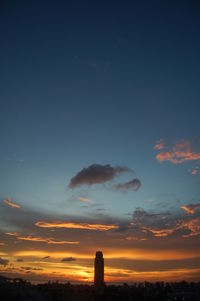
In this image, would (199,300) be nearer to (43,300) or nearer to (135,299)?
(135,299)

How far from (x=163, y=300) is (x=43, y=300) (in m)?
63.8

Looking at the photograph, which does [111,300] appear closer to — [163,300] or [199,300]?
[163,300]

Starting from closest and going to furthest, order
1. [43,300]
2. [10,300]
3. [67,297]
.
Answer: [10,300] < [43,300] < [67,297]

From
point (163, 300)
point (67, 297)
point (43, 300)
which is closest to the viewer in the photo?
point (43, 300)

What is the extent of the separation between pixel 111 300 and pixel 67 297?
56.6ft

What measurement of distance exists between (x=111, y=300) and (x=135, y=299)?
1025cm

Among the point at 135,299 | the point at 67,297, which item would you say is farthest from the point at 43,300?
the point at 135,299

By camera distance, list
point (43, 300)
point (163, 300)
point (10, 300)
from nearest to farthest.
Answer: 1. point (10, 300)
2. point (43, 300)
3. point (163, 300)

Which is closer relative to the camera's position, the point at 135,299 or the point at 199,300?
the point at 135,299

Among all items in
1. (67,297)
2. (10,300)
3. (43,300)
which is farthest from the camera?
(67,297)

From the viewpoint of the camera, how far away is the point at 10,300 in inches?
3219

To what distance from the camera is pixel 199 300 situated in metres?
152

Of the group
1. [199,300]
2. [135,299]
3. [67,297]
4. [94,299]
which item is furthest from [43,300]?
[199,300]

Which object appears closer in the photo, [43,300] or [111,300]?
[43,300]
